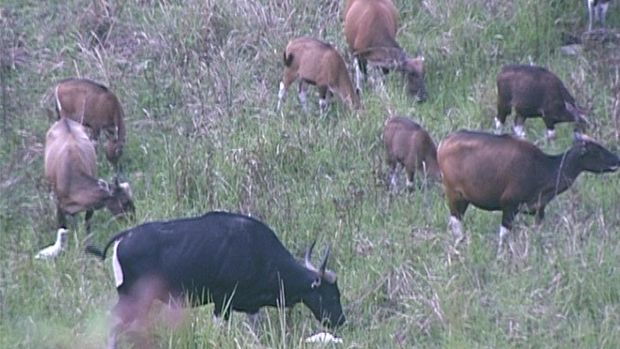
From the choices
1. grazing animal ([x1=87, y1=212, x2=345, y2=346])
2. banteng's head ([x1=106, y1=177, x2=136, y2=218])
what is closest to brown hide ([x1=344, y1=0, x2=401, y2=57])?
banteng's head ([x1=106, y1=177, x2=136, y2=218])

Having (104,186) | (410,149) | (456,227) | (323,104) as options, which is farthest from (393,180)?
(104,186)

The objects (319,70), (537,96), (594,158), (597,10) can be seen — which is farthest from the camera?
(597,10)

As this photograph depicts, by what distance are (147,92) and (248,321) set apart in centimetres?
525

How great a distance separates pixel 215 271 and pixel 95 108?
4255 mm

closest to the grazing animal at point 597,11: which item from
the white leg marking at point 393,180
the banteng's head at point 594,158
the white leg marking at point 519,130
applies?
the white leg marking at point 519,130

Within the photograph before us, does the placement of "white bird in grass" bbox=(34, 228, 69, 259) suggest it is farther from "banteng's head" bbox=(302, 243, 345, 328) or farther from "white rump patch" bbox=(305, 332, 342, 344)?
"white rump patch" bbox=(305, 332, 342, 344)

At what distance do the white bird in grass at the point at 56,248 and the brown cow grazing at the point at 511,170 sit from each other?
3170 mm

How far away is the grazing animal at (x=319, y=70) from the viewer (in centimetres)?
1438

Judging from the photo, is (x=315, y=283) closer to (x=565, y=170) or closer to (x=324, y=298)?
(x=324, y=298)

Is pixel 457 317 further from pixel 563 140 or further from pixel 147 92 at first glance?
pixel 147 92

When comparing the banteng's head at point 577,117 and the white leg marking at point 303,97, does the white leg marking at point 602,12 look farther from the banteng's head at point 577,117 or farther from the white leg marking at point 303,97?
the white leg marking at point 303,97

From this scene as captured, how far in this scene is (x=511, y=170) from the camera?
11.4 m

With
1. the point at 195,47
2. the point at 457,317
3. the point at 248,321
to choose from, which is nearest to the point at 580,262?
the point at 457,317

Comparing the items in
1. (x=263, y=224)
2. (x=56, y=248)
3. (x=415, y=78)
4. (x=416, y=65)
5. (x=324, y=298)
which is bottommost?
(x=56, y=248)
